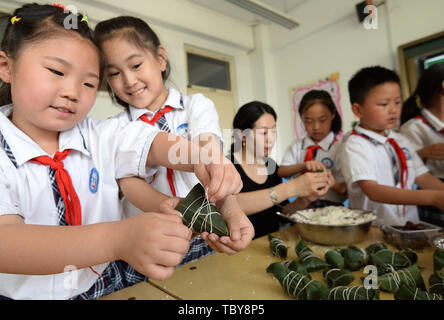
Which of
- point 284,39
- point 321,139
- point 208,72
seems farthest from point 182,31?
point 321,139

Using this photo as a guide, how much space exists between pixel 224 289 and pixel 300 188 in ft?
2.46

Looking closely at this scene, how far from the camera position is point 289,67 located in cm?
438

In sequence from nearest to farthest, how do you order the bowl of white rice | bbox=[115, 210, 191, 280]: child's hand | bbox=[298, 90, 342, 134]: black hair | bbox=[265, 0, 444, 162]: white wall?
bbox=[115, 210, 191, 280]: child's hand < the bowl of white rice < bbox=[298, 90, 342, 134]: black hair < bbox=[265, 0, 444, 162]: white wall

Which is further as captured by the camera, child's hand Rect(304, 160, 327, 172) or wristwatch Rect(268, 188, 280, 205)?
child's hand Rect(304, 160, 327, 172)

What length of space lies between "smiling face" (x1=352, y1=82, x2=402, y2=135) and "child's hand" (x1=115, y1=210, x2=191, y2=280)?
Answer: 1.49 meters

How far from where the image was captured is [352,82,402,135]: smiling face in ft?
4.76

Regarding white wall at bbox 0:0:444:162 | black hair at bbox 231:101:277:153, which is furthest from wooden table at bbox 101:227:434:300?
white wall at bbox 0:0:444:162

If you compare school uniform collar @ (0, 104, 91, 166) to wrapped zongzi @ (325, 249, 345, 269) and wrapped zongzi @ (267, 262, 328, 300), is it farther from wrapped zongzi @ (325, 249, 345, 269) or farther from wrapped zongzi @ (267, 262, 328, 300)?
wrapped zongzi @ (325, 249, 345, 269)

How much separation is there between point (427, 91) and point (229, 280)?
6.21ft

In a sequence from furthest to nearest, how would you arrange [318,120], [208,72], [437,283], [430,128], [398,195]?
[208,72] → [318,120] → [430,128] → [398,195] → [437,283]

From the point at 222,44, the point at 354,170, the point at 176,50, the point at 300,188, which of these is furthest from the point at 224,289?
the point at 222,44

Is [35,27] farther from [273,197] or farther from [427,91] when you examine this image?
[427,91]

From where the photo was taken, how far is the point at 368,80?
152cm
